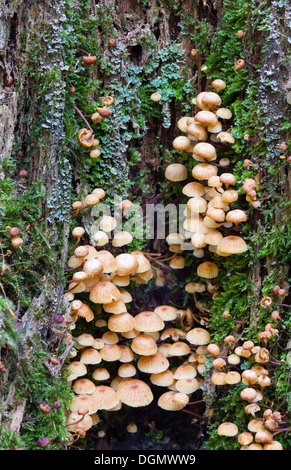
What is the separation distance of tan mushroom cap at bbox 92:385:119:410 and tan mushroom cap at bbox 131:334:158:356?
37 cm

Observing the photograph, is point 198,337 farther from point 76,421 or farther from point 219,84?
point 219,84

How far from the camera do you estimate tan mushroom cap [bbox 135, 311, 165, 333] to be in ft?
11.3

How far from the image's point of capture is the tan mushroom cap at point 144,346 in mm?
3418

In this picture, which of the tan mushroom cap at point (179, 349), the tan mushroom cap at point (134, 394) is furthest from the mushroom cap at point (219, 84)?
the tan mushroom cap at point (134, 394)

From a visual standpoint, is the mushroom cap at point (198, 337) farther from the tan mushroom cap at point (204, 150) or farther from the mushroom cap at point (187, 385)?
the tan mushroom cap at point (204, 150)

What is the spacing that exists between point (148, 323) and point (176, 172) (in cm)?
129

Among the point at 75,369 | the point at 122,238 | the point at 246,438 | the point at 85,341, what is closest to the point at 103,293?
the point at 85,341

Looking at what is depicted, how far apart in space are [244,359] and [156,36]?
2840 millimetres

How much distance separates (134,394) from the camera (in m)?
3.42

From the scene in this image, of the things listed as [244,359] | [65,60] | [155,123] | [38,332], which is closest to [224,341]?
[244,359]

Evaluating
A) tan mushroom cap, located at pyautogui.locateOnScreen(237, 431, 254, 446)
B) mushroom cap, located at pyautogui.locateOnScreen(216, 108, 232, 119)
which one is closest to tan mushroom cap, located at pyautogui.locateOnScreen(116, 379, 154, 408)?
tan mushroom cap, located at pyautogui.locateOnScreen(237, 431, 254, 446)

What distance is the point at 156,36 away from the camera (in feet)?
12.4

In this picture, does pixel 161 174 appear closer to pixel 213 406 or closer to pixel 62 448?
pixel 213 406

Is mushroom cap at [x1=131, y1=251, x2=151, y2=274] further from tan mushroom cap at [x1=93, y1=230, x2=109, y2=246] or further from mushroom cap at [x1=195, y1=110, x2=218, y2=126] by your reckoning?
mushroom cap at [x1=195, y1=110, x2=218, y2=126]
